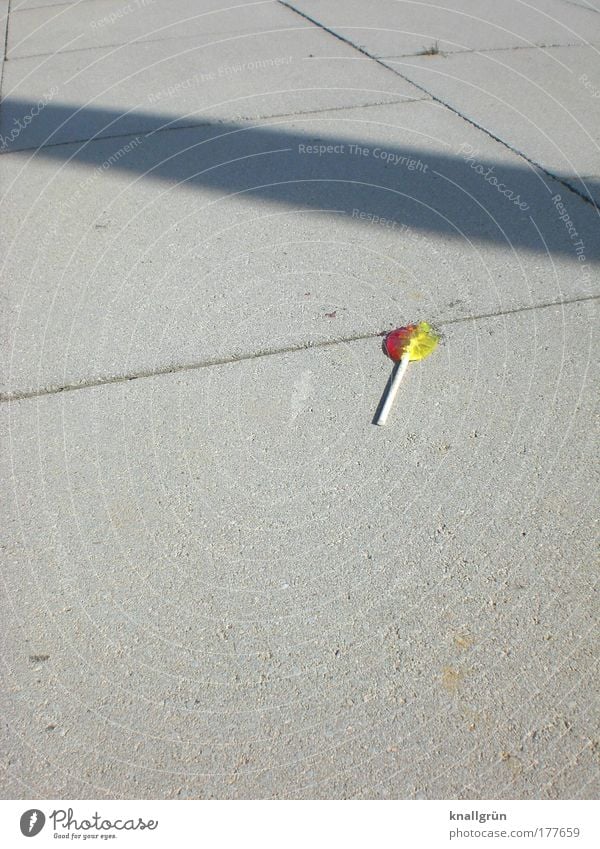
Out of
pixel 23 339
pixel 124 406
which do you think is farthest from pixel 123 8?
pixel 124 406

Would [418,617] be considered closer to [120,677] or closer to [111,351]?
[120,677]

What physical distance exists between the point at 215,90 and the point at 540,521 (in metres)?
4.47

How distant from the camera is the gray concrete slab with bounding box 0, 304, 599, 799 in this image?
196 cm

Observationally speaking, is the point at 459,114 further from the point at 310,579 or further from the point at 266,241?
the point at 310,579

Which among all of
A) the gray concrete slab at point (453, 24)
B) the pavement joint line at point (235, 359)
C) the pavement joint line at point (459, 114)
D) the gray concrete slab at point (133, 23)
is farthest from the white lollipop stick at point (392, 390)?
the gray concrete slab at point (133, 23)

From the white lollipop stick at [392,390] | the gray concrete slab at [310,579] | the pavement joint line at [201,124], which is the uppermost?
the pavement joint line at [201,124]

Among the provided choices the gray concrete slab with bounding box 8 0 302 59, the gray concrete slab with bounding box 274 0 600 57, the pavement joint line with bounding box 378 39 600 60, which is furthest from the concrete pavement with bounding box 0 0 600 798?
the gray concrete slab with bounding box 8 0 302 59

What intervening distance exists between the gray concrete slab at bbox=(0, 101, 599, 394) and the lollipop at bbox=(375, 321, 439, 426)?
0.31 feet

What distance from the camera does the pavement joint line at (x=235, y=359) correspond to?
3225 millimetres

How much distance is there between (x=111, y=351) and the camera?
342 centimetres

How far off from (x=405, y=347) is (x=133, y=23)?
5.82m

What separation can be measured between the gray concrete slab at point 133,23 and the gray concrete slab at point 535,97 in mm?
1825

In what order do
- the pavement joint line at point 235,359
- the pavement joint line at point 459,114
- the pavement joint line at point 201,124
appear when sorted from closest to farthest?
1. the pavement joint line at point 235,359
2. the pavement joint line at point 459,114
3. the pavement joint line at point 201,124

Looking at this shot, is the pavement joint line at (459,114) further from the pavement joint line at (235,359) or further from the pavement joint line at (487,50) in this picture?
the pavement joint line at (235,359)
